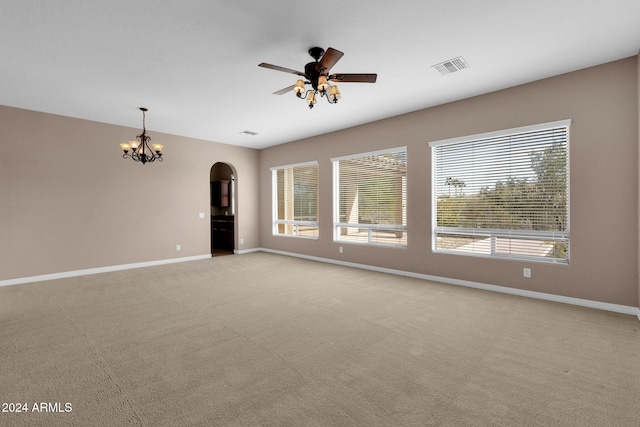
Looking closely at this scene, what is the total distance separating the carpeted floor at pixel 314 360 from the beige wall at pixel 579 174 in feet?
1.24

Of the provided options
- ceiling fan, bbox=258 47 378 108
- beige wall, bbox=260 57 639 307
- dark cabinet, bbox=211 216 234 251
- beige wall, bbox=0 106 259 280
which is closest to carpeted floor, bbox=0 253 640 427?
beige wall, bbox=260 57 639 307

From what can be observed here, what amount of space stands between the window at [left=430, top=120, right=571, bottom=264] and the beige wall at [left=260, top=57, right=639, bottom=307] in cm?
12

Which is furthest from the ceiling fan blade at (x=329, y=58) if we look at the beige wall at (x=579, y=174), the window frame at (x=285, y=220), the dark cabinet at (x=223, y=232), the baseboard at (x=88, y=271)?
the dark cabinet at (x=223, y=232)

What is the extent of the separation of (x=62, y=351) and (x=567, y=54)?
5863 mm

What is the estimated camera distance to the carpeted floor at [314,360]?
6.01 ft

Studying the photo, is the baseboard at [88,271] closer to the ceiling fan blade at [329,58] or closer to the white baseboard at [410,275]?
the white baseboard at [410,275]

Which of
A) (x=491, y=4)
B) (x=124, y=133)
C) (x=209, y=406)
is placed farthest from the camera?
(x=124, y=133)

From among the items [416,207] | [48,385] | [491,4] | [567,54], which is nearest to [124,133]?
[48,385]

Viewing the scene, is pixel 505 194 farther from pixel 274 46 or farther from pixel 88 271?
pixel 88 271

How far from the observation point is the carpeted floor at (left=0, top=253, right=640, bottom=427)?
72.1 inches

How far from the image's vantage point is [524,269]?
4121 mm

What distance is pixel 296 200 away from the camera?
759 cm

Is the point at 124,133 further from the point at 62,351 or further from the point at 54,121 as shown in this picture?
the point at 62,351

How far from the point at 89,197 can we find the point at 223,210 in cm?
404
